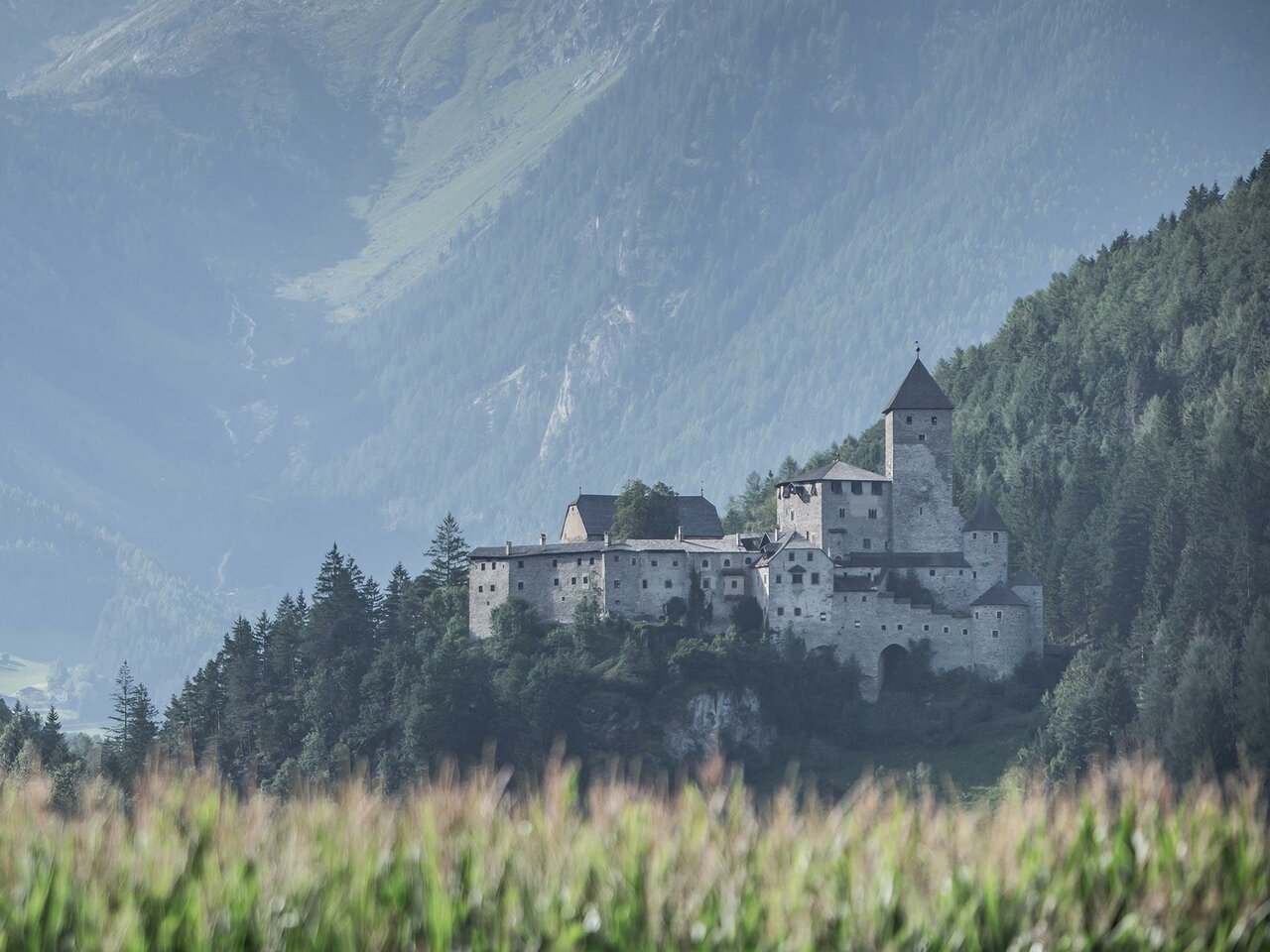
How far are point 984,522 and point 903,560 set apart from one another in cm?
450

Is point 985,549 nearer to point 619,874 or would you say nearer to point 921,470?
point 921,470

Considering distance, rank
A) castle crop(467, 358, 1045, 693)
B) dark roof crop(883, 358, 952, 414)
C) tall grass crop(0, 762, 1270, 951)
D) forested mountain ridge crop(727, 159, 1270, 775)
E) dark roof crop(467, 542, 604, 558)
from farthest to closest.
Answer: dark roof crop(883, 358, 952, 414) → dark roof crop(467, 542, 604, 558) → castle crop(467, 358, 1045, 693) → forested mountain ridge crop(727, 159, 1270, 775) → tall grass crop(0, 762, 1270, 951)

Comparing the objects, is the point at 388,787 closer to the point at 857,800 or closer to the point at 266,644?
the point at 266,644

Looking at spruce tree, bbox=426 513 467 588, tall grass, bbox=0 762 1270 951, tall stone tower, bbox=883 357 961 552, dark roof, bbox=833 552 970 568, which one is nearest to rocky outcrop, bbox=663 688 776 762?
dark roof, bbox=833 552 970 568

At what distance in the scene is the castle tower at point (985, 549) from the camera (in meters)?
111

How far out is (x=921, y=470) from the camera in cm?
11275

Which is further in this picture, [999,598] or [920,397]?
[920,397]

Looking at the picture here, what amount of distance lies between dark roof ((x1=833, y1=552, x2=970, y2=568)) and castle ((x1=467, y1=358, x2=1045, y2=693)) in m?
0.06

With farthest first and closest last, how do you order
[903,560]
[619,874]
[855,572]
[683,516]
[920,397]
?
1. [683,516]
2. [920,397]
3. [903,560]
4. [855,572]
5. [619,874]

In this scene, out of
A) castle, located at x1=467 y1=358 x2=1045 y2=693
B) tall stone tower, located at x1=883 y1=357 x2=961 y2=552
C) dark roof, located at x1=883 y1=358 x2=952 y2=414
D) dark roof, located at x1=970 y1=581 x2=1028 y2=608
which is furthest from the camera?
dark roof, located at x1=883 y1=358 x2=952 y2=414

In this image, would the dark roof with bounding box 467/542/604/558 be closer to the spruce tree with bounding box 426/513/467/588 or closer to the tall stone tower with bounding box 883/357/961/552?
the spruce tree with bounding box 426/513/467/588

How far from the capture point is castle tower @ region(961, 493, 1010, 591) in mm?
111000

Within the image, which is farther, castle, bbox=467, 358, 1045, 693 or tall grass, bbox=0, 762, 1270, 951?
castle, bbox=467, 358, 1045, 693

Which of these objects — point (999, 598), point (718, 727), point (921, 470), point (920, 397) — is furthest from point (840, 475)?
point (718, 727)
